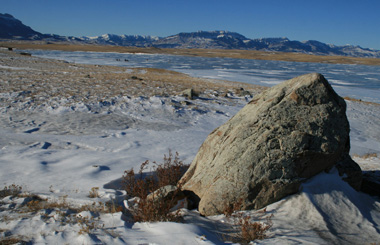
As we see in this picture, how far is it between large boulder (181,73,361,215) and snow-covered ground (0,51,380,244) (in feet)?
0.99

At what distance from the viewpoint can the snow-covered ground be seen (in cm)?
405

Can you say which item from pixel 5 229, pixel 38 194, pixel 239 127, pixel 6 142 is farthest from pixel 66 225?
pixel 6 142

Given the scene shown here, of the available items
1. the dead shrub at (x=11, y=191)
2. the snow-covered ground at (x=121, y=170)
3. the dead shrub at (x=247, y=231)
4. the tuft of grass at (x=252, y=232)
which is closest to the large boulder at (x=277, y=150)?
the snow-covered ground at (x=121, y=170)

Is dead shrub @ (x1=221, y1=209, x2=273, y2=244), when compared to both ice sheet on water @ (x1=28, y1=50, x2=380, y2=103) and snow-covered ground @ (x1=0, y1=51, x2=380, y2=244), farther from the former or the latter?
ice sheet on water @ (x1=28, y1=50, x2=380, y2=103)

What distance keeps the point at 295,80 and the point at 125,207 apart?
14.5ft

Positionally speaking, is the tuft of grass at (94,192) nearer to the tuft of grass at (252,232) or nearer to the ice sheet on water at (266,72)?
the tuft of grass at (252,232)

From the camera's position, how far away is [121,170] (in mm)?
7328

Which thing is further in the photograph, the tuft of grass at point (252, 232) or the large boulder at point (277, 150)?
the large boulder at point (277, 150)

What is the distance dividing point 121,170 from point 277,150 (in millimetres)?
4218

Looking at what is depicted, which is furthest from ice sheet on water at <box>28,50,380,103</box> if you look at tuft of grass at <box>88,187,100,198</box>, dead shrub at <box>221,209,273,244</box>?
tuft of grass at <box>88,187,100,198</box>

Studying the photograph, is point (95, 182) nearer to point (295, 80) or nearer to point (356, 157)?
point (295, 80)

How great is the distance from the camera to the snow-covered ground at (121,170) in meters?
4.05

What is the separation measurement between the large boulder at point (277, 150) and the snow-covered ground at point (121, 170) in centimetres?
30

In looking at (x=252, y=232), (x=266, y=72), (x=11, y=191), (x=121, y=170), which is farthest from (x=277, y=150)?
(x=266, y=72)
